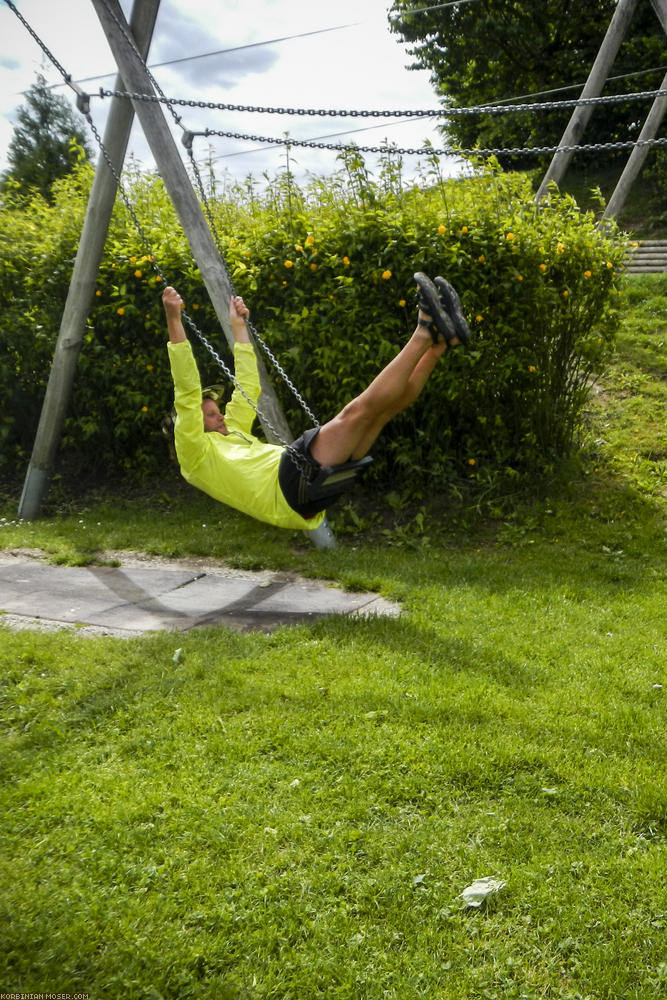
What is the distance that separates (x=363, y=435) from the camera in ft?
14.8

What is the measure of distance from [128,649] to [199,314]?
3.77 m

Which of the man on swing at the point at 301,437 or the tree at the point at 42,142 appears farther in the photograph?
the tree at the point at 42,142

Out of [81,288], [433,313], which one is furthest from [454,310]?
[81,288]

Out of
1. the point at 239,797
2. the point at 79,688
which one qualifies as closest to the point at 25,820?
the point at 239,797

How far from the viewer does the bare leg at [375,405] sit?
4.29 metres

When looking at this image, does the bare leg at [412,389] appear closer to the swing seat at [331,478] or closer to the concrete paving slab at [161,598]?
the swing seat at [331,478]

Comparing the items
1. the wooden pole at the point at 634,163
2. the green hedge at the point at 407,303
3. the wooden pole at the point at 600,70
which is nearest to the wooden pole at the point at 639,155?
the wooden pole at the point at 634,163

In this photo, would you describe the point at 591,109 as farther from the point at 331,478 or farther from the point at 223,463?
the point at 331,478

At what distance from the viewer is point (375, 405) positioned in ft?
14.4

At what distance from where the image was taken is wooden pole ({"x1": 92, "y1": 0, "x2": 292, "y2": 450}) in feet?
20.3

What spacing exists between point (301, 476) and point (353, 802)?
6.16ft

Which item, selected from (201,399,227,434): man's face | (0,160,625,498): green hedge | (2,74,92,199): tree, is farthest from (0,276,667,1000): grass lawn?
(2,74,92,199): tree

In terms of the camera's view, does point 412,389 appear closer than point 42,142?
Yes

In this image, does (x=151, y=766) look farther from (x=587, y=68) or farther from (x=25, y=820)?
(x=587, y=68)
